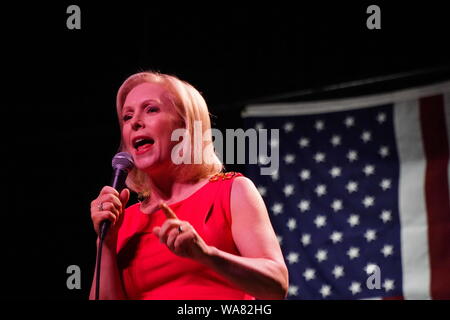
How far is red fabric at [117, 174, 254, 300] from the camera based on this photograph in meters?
1.30

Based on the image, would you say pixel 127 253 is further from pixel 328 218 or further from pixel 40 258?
pixel 328 218

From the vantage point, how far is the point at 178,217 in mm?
1392

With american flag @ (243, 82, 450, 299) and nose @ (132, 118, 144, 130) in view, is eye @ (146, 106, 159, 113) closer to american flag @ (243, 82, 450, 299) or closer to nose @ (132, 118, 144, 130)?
nose @ (132, 118, 144, 130)

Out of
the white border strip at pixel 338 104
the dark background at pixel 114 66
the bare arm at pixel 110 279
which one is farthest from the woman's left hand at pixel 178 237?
the white border strip at pixel 338 104

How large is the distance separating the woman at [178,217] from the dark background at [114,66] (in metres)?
1.24

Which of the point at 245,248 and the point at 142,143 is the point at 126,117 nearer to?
the point at 142,143

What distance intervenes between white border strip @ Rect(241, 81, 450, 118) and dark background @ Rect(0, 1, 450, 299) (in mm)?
65

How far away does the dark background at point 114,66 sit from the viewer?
275 cm

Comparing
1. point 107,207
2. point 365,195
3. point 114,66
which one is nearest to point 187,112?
point 107,207

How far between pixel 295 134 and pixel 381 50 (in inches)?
25.8

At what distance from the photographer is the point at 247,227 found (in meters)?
1.29

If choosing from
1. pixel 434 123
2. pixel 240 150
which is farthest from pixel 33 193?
pixel 434 123

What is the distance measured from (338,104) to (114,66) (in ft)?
4.08

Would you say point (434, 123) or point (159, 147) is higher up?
point (434, 123)
